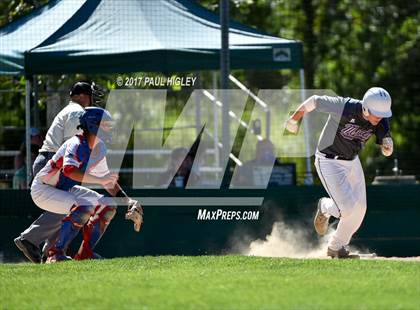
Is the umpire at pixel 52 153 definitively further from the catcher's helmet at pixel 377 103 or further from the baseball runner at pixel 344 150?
the catcher's helmet at pixel 377 103

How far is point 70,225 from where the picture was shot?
11359 millimetres

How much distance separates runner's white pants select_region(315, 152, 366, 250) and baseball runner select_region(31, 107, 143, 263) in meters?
2.19

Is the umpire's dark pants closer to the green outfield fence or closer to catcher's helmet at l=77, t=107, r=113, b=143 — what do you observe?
catcher's helmet at l=77, t=107, r=113, b=143

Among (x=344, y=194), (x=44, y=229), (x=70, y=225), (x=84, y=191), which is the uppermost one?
(x=344, y=194)

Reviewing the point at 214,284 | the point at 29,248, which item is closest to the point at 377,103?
the point at 214,284

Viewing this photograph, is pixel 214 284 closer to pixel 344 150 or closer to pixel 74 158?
pixel 74 158

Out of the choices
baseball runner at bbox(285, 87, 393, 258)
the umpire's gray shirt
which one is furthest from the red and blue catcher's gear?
baseball runner at bbox(285, 87, 393, 258)

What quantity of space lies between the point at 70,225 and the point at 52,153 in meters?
1.35

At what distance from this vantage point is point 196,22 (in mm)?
16359

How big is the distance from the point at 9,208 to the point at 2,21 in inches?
418

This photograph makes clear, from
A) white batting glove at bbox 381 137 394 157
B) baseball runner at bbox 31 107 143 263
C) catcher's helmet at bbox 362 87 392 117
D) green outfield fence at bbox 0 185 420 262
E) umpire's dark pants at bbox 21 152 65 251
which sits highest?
catcher's helmet at bbox 362 87 392 117

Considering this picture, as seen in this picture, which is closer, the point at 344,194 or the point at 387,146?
the point at 387,146

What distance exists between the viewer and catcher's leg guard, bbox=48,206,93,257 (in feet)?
36.9

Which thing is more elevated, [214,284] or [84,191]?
[214,284]
